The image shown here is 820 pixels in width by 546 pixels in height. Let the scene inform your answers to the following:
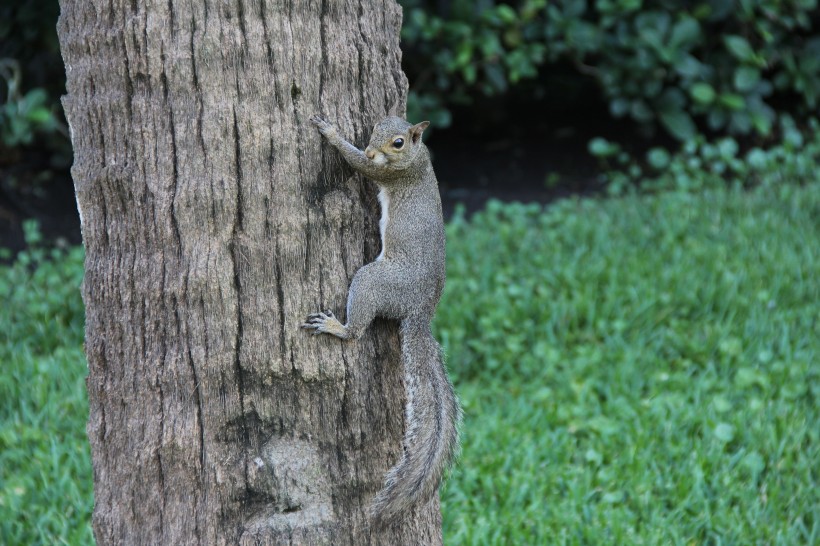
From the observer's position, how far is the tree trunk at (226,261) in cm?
197

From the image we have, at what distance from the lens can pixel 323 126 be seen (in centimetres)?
205

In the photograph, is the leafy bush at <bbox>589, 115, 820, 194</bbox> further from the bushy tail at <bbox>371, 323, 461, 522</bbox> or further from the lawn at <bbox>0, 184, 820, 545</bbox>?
the bushy tail at <bbox>371, 323, 461, 522</bbox>

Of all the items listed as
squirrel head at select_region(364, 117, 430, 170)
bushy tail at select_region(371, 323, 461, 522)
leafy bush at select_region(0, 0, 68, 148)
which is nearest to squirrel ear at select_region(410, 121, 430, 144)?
squirrel head at select_region(364, 117, 430, 170)

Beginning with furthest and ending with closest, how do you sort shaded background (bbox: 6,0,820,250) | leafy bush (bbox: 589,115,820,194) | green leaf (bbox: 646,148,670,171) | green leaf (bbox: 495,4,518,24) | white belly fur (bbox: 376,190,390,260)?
green leaf (bbox: 646,148,670,171)
leafy bush (bbox: 589,115,820,194)
shaded background (bbox: 6,0,820,250)
green leaf (bbox: 495,4,518,24)
white belly fur (bbox: 376,190,390,260)

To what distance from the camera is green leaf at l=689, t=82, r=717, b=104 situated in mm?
6242

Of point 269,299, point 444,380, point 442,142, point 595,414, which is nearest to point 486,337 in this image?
point 595,414

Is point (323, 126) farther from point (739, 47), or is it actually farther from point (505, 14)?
point (739, 47)

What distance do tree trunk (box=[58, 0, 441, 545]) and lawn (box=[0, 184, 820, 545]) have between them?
1016 millimetres

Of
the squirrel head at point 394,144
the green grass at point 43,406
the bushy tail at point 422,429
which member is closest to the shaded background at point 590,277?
the green grass at point 43,406

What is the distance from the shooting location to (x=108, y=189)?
6.71ft

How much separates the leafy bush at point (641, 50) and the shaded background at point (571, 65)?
0.01 meters

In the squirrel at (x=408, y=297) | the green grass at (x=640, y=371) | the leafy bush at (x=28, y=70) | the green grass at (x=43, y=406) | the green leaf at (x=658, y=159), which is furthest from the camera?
the green leaf at (x=658, y=159)

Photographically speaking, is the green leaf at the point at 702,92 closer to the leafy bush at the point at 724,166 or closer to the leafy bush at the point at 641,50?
the leafy bush at the point at 641,50

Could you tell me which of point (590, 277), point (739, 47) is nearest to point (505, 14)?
point (739, 47)
